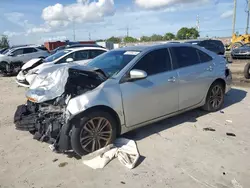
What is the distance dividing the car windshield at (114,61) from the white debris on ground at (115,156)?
1263 mm

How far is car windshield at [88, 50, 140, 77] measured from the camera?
4.58 metres

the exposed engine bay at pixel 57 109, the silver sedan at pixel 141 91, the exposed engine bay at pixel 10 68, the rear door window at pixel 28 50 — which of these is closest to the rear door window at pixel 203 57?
the silver sedan at pixel 141 91

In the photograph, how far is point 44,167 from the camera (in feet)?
12.6

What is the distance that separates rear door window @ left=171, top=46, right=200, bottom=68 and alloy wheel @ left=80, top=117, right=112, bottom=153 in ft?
6.55

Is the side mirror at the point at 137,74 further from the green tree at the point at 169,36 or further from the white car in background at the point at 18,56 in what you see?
the green tree at the point at 169,36

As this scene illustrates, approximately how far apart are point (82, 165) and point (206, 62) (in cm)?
363

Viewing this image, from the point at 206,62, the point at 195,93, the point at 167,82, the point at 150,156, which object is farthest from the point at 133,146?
the point at 206,62

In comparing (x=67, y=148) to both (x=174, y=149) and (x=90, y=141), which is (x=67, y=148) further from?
(x=174, y=149)

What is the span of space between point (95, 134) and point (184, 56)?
2599 millimetres

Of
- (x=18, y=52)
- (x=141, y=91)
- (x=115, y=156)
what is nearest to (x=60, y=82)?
(x=141, y=91)

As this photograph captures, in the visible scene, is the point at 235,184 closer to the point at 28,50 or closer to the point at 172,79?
the point at 172,79

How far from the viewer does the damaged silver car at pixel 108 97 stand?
154 inches

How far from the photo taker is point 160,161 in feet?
12.8

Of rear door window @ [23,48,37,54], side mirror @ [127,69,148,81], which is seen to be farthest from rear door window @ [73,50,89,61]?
rear door window @ [23,48,37,54]
